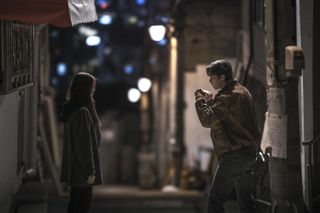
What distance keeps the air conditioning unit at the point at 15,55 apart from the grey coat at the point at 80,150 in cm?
99

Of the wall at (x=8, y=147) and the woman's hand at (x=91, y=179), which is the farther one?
the wall at (x=8, y=147)

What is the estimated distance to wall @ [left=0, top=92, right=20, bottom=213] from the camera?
8852mm

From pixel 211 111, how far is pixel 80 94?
1.78 meters

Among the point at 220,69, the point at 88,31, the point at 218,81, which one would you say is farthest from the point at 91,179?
the point at 88,31

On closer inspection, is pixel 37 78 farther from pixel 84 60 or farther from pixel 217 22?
pixel 84 60

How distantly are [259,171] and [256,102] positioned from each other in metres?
1.23

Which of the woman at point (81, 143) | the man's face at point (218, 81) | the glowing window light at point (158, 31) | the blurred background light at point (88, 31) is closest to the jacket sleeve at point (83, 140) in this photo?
the woman at point (81, 143)

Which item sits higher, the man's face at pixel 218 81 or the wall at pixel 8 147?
the man's face at pixel 218 81

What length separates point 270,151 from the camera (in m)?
8.54

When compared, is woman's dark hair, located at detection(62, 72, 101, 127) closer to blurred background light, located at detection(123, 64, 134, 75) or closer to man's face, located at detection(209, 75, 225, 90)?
man's face, located at detection(209, 75, 225, 90)

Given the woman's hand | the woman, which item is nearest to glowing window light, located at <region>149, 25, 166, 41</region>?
the woman

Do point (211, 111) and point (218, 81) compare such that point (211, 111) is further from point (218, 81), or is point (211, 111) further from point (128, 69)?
point (128, 69)

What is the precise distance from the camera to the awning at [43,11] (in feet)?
24.9

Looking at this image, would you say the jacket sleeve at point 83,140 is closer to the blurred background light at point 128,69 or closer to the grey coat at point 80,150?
the grey coat at point 80,150
